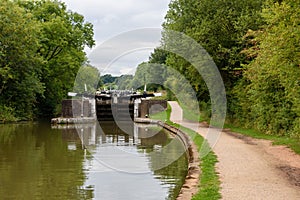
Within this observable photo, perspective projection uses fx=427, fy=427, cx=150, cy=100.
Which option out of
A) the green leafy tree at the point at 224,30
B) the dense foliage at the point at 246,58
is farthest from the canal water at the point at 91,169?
the green leafy tree at the point at 224,30

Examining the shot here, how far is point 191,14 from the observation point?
87.4 feet

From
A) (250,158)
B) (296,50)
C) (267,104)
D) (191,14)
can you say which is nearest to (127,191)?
(250,158)

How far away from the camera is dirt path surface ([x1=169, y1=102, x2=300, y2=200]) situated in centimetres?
833

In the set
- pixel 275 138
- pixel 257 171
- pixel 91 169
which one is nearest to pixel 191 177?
pixel 257 171

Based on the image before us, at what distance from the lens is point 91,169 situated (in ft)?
42.3

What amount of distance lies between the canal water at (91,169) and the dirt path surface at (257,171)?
1.35 meters

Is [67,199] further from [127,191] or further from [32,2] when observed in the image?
[32,2]

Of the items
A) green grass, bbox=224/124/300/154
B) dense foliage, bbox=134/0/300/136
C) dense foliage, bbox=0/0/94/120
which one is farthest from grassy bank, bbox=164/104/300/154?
dense foliage, bbox=0/0/94/120

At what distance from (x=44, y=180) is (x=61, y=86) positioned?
114 ft

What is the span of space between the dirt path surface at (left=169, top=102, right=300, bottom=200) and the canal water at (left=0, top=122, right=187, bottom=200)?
1.35m

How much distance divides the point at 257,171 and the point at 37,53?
30247mm

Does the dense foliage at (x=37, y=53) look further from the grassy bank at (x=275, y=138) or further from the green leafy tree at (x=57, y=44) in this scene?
the grassy bank at (x=275, y=138)

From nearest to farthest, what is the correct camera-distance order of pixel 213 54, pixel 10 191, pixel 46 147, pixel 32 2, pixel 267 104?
pixel 10 191, pixel 46 147, pixel 267 104, pixel 213 54, pixel 32 2

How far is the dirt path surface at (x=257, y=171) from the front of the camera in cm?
833
